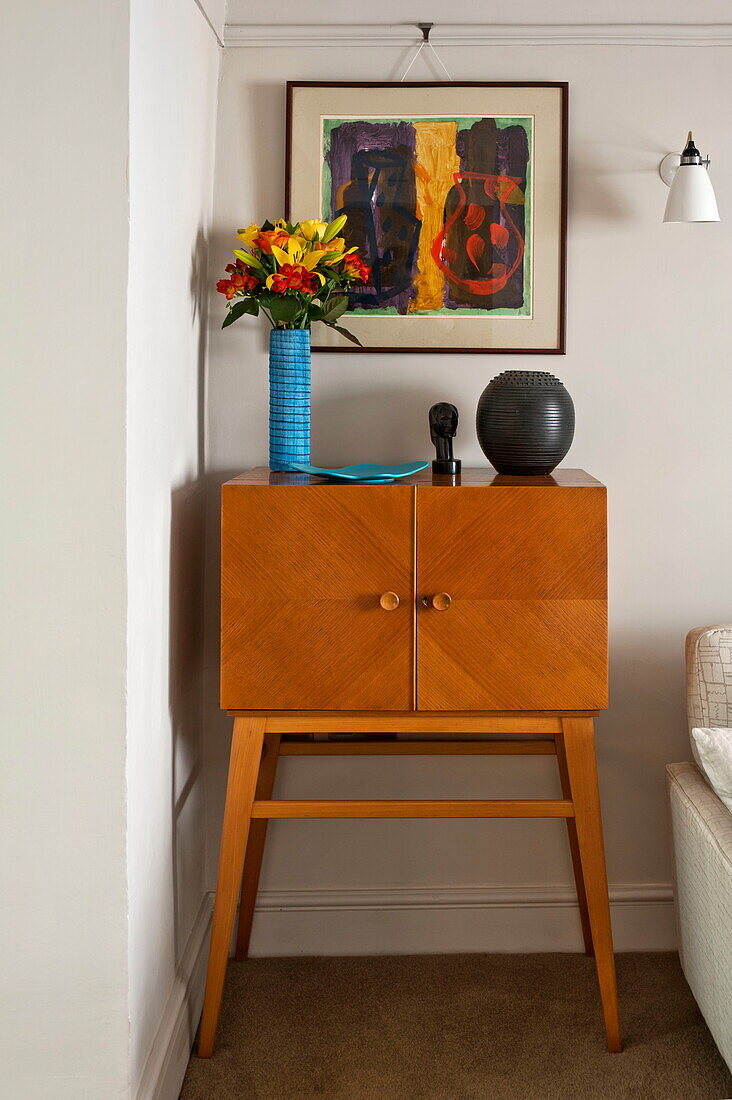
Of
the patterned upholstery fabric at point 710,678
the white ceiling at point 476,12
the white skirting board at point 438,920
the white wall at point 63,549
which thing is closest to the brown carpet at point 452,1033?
the white skirting board at point 438,920

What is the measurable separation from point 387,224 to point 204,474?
0.71 m

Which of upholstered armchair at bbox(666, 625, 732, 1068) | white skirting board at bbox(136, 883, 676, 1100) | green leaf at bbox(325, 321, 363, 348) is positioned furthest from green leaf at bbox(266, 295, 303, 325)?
white skirting board at bbox(136, 883, 676, 1100)

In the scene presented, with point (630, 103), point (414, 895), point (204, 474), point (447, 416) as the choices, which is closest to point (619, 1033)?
point (414, 895)

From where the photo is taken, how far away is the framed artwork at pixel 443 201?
6.91 feet

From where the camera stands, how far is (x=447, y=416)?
77.5 inches

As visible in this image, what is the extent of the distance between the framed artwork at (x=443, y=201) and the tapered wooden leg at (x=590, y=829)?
2.95 ft

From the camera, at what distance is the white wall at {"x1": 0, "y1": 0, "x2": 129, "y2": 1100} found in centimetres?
135

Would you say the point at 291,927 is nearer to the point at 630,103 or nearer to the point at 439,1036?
the point at 439,1036

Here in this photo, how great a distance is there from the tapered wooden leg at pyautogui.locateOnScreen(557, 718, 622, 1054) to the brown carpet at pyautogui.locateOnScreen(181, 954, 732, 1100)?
0.17m

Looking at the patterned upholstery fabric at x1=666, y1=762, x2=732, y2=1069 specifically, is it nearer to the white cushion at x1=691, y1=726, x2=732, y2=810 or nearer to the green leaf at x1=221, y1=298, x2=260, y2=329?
the white cushion at x1=691, y1=726, x2=732, y2=810

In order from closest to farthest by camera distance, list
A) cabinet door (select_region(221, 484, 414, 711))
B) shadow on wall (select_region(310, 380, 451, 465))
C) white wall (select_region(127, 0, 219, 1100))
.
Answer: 1. white wall (select_region(127, 0, 219, 1100))
2. cabinet door (select_region(221, 484, 414, 711))
3. shadow on wall (select_region(310, 380, 451, 465))

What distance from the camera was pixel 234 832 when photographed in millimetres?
1812

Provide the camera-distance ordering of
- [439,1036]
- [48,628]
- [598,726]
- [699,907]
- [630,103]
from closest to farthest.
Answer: [48,628] → [699,907] → [439,1036] → [630,103] → [598,726]

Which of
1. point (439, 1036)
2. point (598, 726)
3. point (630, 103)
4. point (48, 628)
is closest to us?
point (48, 628)
